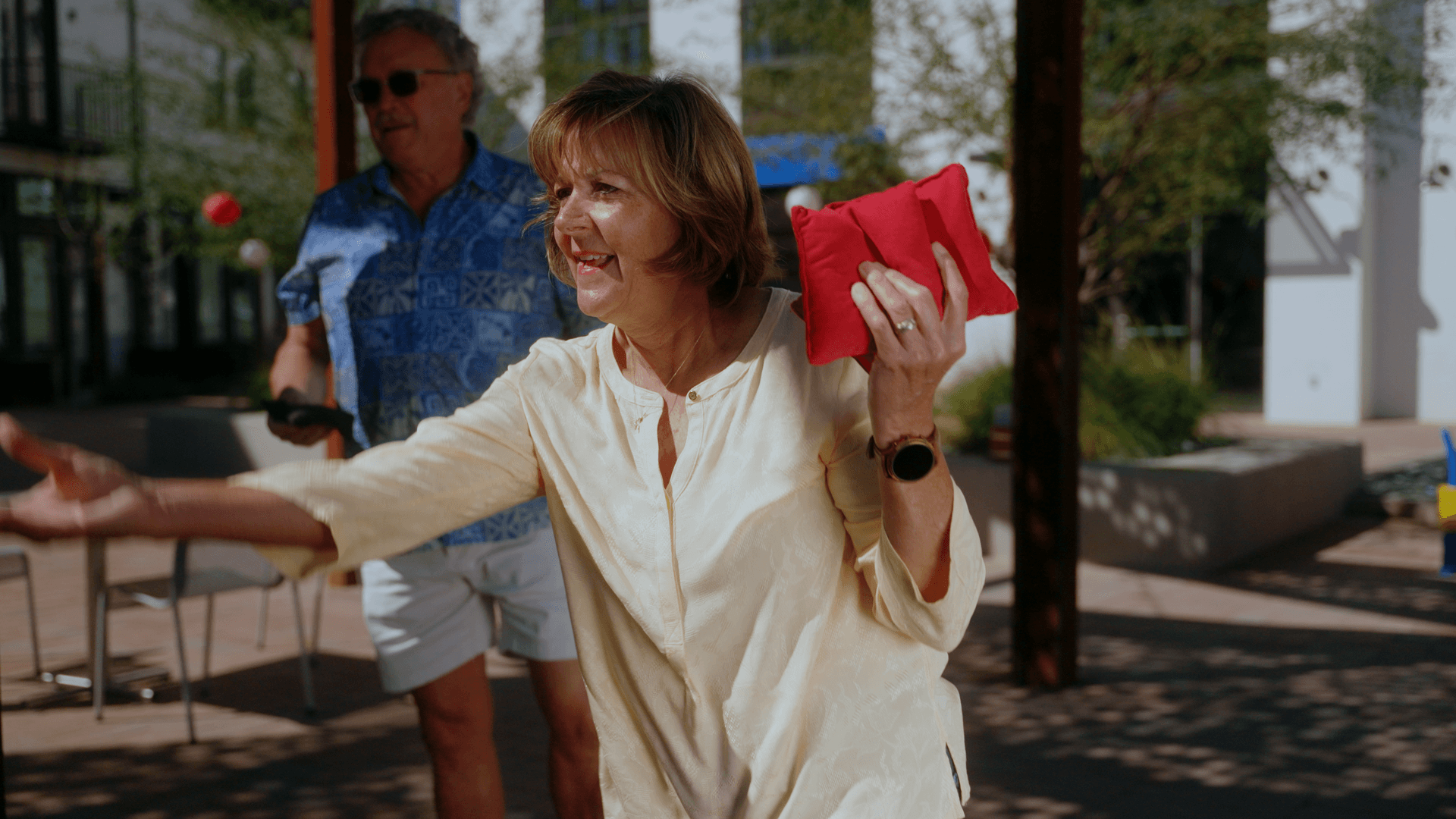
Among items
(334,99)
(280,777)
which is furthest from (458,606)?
(334,99)

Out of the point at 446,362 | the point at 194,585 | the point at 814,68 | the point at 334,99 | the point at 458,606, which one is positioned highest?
the point at 814,68

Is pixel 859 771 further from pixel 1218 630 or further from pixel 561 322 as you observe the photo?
pixel 1218 630

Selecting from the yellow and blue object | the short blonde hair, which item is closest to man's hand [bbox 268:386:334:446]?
the short blonde hair

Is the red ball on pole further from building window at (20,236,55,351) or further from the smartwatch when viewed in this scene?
building window at (20,236,55,351)

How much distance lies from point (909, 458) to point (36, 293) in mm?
25184

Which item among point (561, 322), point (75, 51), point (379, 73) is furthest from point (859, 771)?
point (75, 51)

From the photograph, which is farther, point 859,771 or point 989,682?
point 989,682

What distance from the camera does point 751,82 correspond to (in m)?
11.1

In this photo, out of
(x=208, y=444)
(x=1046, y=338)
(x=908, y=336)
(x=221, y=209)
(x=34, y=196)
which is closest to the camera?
(x=908, y=336)

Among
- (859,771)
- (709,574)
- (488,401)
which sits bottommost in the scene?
(859,771)

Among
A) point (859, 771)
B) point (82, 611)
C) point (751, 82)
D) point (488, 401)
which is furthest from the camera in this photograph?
point (751, 82)

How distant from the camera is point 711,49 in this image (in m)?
13.1

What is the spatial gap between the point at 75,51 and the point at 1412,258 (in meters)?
23.0

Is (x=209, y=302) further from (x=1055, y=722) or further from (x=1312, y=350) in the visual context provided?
(x=1055, y=722)
